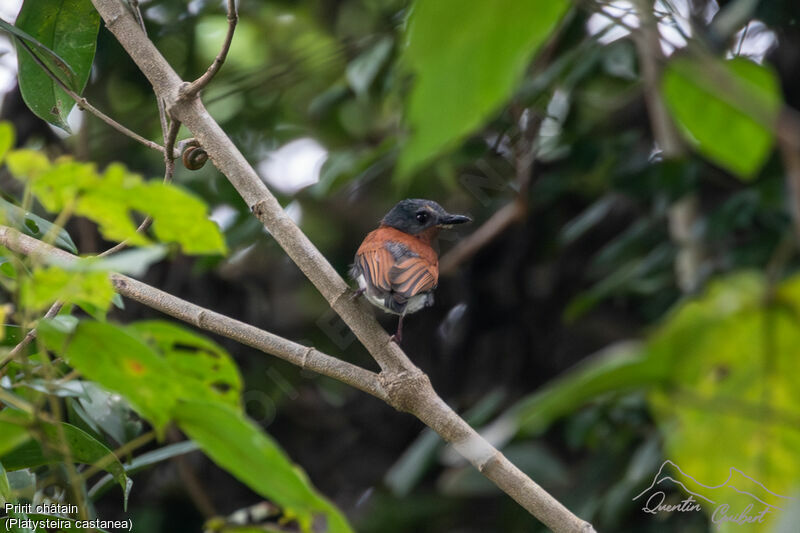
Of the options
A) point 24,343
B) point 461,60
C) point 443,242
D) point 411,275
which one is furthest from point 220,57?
point 443,242

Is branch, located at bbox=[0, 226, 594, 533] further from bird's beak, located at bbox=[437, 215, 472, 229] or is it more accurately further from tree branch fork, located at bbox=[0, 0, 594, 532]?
bird's beak, located at bbox=[437, 215, 472, 229]

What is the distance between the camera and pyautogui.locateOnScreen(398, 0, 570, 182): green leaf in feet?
1.63

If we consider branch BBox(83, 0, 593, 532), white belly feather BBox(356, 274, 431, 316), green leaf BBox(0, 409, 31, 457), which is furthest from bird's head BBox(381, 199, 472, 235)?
green leaf BBox(0, 409, 31, 457)

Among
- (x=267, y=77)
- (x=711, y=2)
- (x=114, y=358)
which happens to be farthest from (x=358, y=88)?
(x=114, y=358)

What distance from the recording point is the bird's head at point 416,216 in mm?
3938

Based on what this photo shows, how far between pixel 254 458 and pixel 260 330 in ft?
3.24

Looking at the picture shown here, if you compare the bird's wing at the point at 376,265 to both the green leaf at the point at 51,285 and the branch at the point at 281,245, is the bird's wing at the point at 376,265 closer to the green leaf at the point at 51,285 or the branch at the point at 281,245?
the branch at the point at 281,245

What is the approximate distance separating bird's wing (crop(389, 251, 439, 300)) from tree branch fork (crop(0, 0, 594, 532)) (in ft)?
3.81

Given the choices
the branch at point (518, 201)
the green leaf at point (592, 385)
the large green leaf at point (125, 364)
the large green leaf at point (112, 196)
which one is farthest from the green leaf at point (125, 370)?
the branch at point (518, 201)

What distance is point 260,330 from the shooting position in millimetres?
1753

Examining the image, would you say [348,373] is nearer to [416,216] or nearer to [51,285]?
[51,285]

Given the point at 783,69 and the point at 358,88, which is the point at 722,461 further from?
the point at 783,69

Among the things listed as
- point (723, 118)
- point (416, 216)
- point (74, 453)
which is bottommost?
point (723, 118)

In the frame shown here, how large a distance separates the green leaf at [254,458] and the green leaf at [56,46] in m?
1.45
